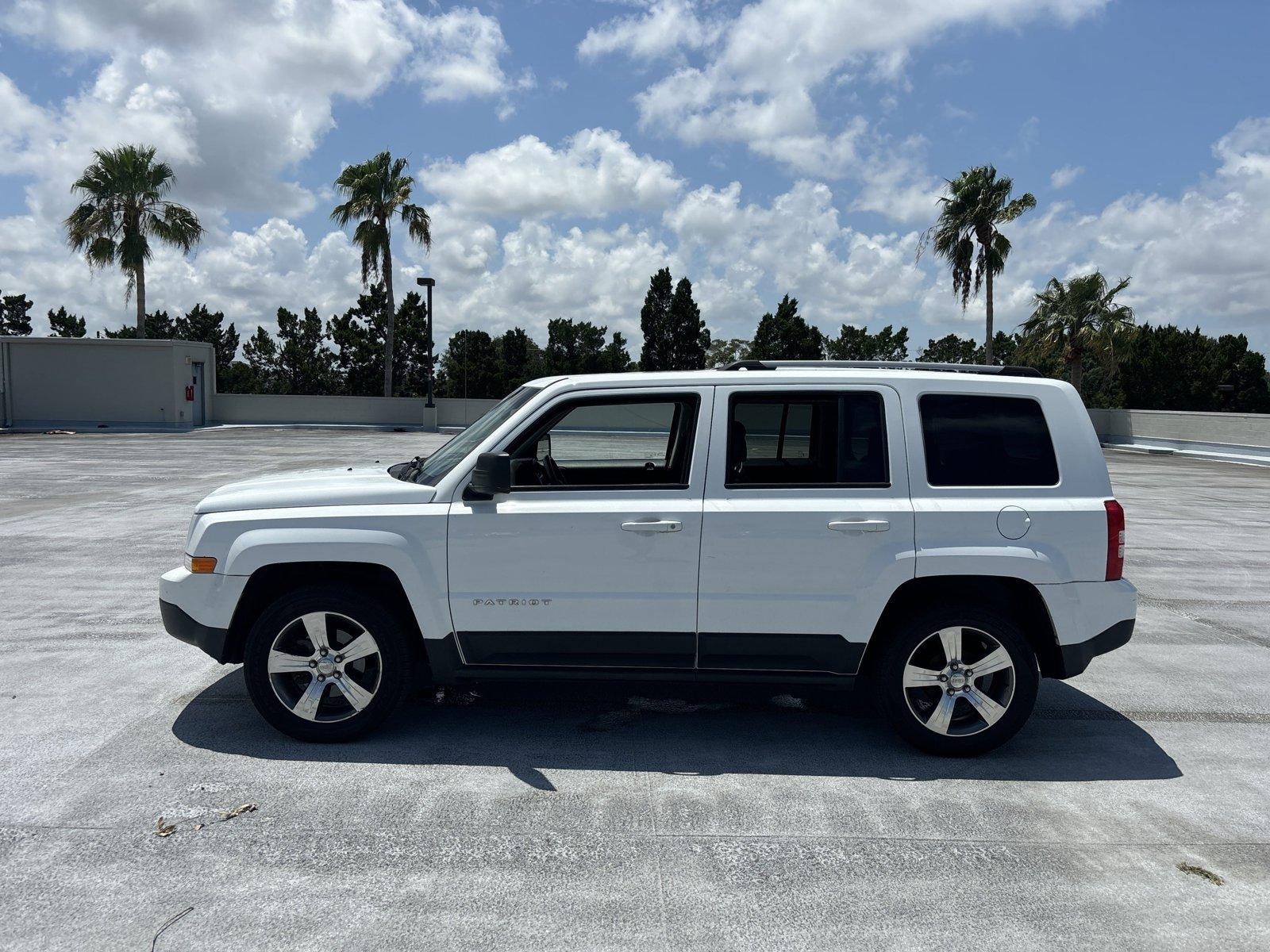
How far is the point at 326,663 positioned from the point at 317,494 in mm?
832

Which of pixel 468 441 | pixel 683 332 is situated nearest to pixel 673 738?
pixel 468 441

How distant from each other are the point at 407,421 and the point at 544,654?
37.5 meters

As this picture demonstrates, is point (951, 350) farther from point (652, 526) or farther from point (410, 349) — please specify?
point (652, 526)

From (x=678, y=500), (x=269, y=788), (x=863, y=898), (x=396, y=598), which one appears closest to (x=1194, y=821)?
(x=863, y=898)

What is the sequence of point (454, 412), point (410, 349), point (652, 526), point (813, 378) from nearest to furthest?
1. point (652, 526)
2. point (813, 378)
3. point (454, 412)
4. point (410, 349)

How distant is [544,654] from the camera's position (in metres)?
4.55

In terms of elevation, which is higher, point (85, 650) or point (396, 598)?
point (396, 598)

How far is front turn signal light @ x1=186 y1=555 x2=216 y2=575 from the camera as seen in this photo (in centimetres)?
462

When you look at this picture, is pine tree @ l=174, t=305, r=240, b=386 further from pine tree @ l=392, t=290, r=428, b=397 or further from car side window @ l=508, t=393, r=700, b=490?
car side window @ l=508, t=393, r=700, b=490

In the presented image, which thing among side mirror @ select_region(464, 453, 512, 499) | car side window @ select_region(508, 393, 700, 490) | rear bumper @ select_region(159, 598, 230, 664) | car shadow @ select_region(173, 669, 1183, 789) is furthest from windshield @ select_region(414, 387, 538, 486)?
car shadow @ select_region(173, 669, 1183, 789)

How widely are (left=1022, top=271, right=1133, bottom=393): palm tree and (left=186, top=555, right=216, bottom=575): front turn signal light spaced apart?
41997mm

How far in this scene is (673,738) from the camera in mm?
4887

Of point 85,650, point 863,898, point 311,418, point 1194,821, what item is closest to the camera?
point 863,898

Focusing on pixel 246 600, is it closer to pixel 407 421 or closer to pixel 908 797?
pixel 908 797
